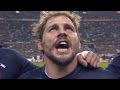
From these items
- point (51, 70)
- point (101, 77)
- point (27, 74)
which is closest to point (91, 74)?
point (101, 77)

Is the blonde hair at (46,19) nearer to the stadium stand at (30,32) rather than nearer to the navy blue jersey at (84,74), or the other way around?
the stadium stand at (30,32)

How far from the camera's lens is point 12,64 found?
81.9 inches

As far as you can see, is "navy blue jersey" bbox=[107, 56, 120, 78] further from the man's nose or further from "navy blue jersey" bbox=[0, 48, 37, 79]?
"navy blue jersey" bbox=[0, 48, 37, 79]

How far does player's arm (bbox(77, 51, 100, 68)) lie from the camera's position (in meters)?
1.97

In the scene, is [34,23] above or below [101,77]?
above

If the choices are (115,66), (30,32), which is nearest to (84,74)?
(115,66)

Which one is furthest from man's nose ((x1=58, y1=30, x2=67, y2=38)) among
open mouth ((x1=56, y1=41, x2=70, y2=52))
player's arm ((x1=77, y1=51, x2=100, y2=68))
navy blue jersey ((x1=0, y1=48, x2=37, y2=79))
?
navy blue jersey ((x1=0, y1=48, x2=37, y2=79))

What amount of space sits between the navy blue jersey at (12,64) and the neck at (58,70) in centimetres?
12

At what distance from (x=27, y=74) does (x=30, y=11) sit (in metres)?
0.40

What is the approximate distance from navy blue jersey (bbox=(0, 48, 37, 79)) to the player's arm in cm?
32

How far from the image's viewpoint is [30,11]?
206 cm

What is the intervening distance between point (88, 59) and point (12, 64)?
0.50m
